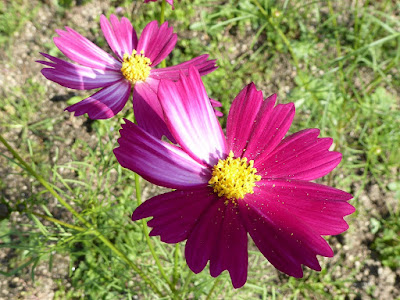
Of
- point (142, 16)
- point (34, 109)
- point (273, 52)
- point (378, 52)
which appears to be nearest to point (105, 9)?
point (142, 16)

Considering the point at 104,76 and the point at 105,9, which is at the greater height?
the point at 105,9

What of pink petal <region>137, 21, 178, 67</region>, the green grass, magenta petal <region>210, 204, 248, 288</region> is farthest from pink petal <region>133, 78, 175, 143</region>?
the green grass

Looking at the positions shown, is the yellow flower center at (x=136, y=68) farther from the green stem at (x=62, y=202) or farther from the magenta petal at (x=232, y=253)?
the magenta petal at (x=232, y=253)

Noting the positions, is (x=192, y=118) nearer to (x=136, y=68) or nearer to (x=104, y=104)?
(x=104, y=104)

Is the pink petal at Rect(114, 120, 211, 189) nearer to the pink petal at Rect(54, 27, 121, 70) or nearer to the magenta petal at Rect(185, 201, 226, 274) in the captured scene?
the magenta petal at Rect(185, 201, 226, 274)

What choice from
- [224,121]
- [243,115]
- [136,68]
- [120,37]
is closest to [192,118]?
[243,115]

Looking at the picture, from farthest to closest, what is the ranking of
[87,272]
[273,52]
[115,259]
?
1. [273,52]
2. [87,272]
3. [115,259]

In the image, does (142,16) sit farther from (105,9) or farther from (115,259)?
(115,259)
